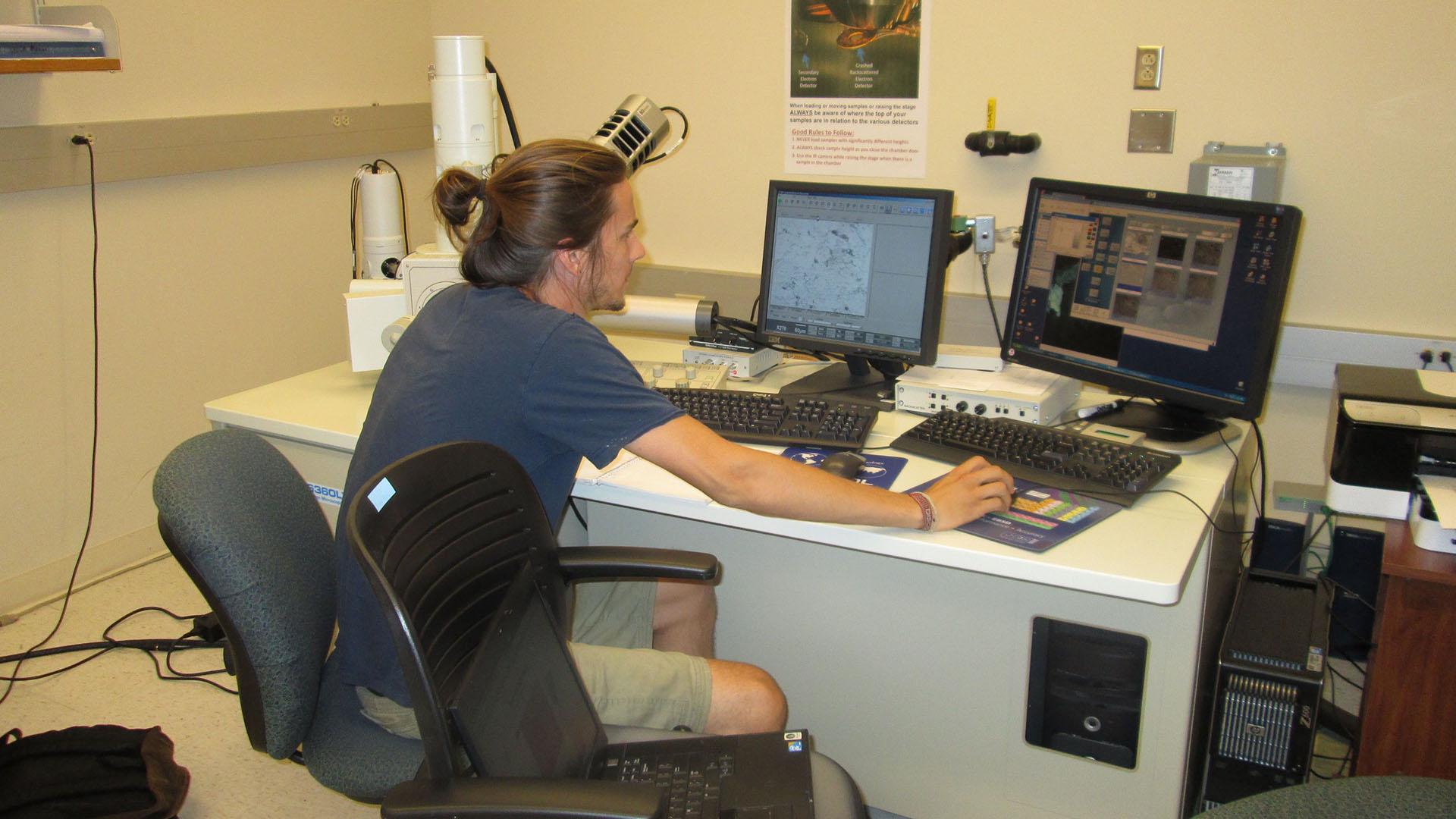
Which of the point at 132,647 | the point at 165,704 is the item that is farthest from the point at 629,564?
the point at 132,647

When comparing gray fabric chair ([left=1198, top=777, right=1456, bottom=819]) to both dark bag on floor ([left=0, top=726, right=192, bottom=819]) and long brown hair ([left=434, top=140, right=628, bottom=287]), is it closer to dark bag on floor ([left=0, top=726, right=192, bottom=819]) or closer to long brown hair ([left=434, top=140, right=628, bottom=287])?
long brown hair ([left=434, top=140, right=628, bottom=287])

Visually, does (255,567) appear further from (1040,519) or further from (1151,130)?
(1151,130)

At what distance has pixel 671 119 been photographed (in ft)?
10.2

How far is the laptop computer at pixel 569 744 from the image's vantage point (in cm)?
104

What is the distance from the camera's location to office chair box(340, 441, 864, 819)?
96 cm

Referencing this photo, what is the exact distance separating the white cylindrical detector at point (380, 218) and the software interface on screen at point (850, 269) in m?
0.81

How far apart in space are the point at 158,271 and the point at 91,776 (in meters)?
1.51

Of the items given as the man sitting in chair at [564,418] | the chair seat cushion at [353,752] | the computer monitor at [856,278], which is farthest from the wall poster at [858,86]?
the chair seat cushion at [353,752]

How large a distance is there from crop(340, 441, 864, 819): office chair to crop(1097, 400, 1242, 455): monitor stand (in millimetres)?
805

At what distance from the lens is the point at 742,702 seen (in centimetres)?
142

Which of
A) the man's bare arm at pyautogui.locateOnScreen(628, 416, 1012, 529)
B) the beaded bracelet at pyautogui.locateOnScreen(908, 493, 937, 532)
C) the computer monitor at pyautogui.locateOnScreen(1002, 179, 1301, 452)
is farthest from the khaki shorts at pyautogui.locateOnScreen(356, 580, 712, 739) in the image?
the computer monitor at pyautogui.locateOnScreen(1002, 179, 1301, 452)

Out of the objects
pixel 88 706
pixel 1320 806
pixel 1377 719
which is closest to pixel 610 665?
pixel 1320 806

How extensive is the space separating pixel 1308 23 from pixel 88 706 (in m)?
2.98

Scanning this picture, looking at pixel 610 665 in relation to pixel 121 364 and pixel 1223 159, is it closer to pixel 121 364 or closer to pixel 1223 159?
pixel 1223 159
